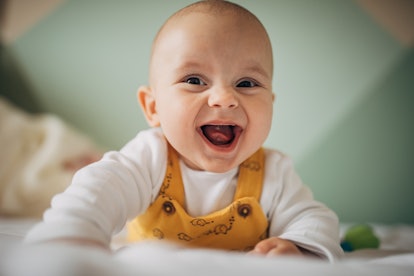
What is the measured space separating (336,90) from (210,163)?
2.62ft

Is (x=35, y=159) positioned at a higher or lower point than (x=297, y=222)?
higher

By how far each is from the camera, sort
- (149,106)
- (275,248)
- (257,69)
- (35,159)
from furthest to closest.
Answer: (35,159) < (149,106) < (257,69) < (275,248)

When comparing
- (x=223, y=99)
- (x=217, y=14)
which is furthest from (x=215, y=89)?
(x=217, y=14)

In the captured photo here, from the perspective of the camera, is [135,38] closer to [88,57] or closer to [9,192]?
[88,57]

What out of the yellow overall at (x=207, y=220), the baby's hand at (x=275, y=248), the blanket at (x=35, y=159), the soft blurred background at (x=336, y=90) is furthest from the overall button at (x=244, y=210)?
the blanket at (x=35, y=159)

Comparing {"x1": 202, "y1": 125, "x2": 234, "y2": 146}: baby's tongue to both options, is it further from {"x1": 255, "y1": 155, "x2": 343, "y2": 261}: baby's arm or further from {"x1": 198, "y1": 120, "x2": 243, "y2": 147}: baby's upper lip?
{"x1": 255, "y1": 155, "x2": 343, "y2": 261}: baby's arm

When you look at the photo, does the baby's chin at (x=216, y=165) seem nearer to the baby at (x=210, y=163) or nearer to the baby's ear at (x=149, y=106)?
the baby at (x=210, y=163)

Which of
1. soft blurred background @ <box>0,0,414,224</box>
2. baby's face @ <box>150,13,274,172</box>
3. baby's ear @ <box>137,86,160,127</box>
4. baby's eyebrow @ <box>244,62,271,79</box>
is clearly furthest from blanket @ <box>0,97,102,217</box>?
baby's eyebrow @ <box>244,62,271,79</box>

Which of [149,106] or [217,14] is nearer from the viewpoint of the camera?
[217,14]

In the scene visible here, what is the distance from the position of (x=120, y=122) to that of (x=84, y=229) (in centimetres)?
97

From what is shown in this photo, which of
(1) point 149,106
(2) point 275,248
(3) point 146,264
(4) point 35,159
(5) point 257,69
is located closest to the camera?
(3) point 146,264

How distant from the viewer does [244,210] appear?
75 cm

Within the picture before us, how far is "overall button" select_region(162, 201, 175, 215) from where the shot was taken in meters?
0.74

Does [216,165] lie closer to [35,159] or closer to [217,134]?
[217,134]
